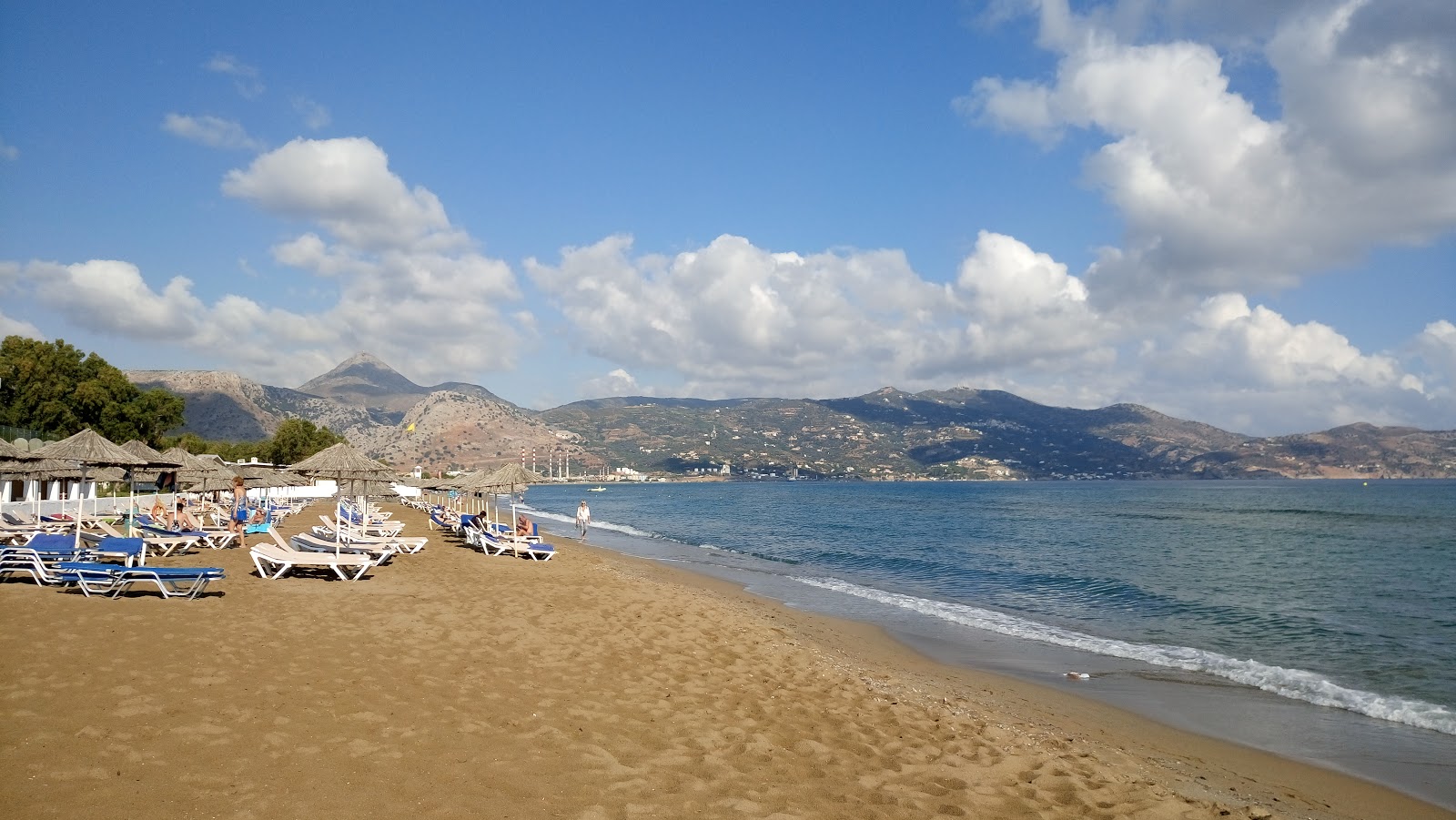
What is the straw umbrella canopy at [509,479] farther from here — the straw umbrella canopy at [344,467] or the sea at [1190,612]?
the sea at [1190,612]

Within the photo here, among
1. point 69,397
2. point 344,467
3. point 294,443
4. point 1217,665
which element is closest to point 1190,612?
point 1217,665

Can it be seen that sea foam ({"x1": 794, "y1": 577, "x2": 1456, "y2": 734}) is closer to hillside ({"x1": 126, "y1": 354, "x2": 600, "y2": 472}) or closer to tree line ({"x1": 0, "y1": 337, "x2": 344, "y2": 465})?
tree line ({"x1": 0, "y1": 337, "x2": 344, "y2": 465})

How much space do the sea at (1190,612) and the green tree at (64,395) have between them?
27.9 metres

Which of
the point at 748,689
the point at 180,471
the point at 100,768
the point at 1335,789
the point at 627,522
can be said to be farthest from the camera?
the point at 627,522

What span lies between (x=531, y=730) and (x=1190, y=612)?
16.4 m

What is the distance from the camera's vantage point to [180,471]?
1066 inches

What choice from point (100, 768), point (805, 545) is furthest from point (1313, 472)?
point (100, 768)

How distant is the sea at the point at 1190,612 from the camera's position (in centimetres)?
915

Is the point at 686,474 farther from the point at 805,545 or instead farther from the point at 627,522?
the point at 805,545

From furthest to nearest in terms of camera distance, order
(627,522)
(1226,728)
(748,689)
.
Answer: (627,522) → (1226,728) → (748,689)

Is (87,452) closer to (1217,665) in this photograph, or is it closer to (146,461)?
(146,461)

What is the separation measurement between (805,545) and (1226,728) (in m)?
25.5

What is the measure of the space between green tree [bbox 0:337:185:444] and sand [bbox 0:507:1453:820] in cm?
4020

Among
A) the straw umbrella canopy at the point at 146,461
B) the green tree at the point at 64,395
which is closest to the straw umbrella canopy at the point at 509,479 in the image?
the straw umbrella canopy at the point at 146,461
